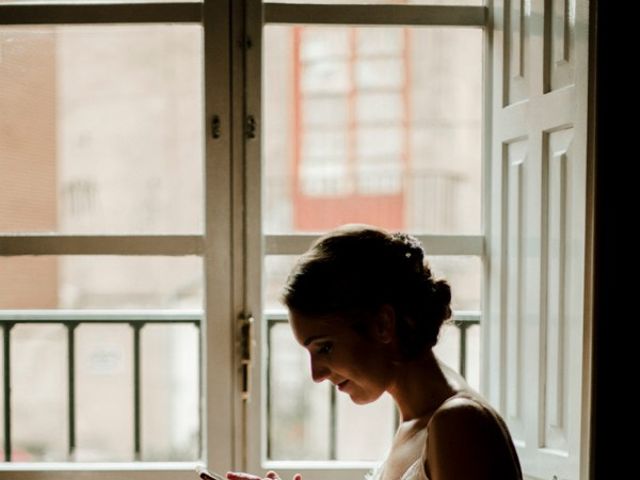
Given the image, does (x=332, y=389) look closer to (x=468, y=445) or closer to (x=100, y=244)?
(x=100, y=244)

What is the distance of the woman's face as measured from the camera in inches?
56.9

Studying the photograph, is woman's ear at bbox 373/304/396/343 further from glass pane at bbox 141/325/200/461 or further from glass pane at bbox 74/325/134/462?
glass pane at bbox 74/325/134/462

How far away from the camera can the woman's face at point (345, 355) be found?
1.44 m

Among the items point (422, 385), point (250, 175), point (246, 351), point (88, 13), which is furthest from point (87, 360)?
point (422, 385)

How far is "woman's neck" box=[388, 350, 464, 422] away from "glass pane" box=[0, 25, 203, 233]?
1.01 m

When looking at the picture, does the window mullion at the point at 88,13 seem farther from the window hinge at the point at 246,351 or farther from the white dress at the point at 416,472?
the white dress at the point at 416,472

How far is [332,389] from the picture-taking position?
2.66 metres

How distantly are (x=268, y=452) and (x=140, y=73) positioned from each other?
1233mm

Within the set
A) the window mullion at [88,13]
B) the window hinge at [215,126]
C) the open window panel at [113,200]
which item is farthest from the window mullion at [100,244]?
the window mullion at [88,13]

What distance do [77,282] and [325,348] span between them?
1537 mm

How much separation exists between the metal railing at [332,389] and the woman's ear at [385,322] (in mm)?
899

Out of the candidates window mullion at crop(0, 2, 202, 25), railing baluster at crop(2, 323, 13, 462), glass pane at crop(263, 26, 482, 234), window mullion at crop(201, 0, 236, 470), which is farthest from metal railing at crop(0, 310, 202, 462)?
window mullion at crop(0, 2, 202, 25)

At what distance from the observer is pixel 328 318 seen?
1.44 meters

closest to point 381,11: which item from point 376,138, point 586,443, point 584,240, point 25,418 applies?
point 376,138
